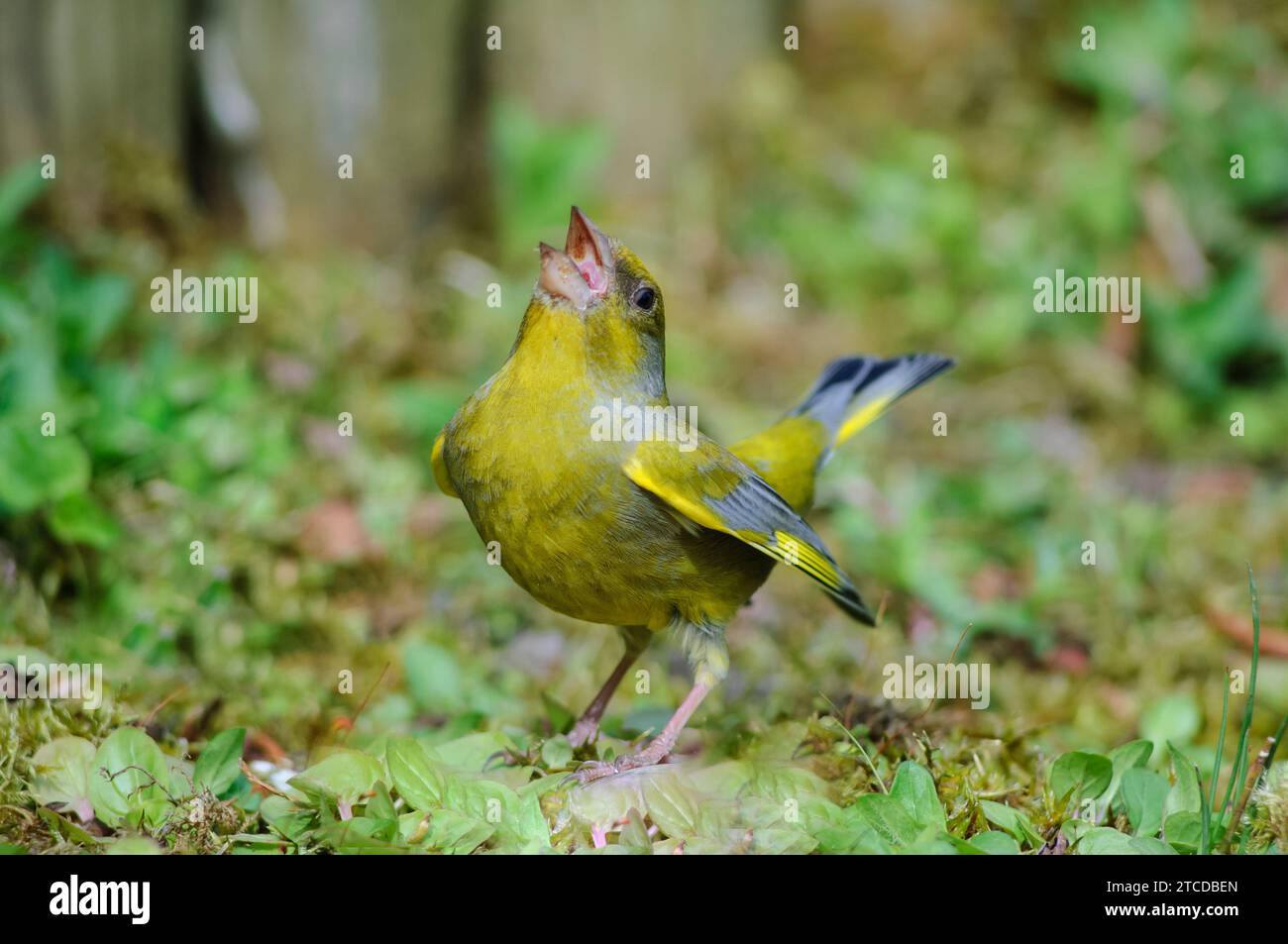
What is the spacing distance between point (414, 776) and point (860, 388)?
2.47 m

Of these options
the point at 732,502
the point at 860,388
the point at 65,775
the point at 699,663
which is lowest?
the point at 65,775

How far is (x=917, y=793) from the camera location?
3.59 metres

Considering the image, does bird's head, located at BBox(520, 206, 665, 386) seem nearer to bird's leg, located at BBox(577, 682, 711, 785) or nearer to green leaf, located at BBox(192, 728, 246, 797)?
bird's leg, located at BBox(577, 682, 711, 785)

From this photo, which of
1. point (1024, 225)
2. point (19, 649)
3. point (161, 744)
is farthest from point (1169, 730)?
point (1024, 225)

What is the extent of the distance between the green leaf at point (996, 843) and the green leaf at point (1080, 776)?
345mm

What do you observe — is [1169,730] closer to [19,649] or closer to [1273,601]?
[1273,601]

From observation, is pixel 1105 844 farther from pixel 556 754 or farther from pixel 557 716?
pixel 557 716

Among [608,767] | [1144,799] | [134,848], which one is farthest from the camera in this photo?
[608,767]

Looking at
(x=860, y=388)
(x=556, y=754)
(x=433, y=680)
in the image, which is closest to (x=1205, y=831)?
(x=556, y=754)

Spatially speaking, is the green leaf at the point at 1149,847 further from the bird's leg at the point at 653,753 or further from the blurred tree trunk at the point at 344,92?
the blurred tree trunk at the point at 344,92

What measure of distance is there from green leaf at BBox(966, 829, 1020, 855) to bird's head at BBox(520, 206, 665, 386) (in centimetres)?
157

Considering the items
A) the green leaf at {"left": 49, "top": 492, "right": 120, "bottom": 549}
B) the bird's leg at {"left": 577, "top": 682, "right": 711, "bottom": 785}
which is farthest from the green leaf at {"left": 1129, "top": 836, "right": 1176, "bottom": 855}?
the green leaf at {"left": 49, "top": 492, "right": 120, "bottom": 549}

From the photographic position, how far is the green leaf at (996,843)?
342 centimetres

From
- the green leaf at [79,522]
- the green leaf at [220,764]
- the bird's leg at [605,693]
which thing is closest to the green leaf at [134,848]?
the green leaf at [220,764]
